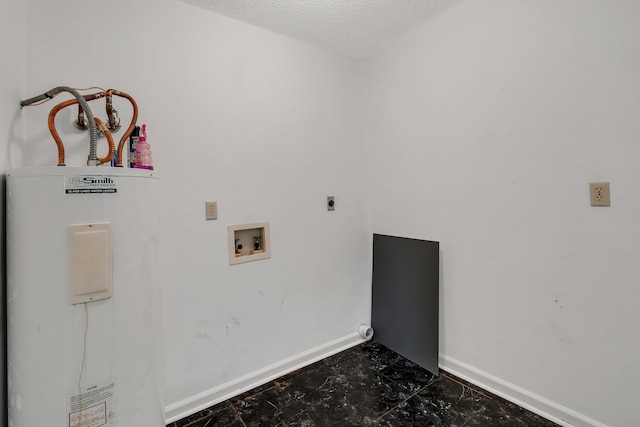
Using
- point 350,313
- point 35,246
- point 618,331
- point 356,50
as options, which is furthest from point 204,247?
point 618,331

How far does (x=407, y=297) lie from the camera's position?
220 centimetres

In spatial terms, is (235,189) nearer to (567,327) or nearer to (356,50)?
(356,50)

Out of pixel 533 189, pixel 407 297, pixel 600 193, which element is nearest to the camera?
pixel 600 193

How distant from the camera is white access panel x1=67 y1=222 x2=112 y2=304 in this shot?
104 centimetres

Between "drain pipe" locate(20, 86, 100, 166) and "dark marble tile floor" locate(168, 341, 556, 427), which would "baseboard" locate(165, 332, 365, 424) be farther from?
"drain pipe" locate(20, 86, 100, 166)

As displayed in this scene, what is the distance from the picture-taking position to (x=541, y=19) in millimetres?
1560

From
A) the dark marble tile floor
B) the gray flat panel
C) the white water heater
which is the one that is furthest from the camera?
the gray flat panel

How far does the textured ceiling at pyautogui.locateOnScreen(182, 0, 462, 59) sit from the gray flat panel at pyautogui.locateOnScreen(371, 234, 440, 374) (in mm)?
1567

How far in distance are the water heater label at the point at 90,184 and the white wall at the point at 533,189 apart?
188 cm

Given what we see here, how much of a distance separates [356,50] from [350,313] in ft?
7.28

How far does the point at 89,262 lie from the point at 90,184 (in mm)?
284

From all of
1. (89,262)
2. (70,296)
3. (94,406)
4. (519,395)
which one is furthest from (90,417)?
(519,395)

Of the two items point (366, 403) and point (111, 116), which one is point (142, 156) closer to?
point (111, 116)

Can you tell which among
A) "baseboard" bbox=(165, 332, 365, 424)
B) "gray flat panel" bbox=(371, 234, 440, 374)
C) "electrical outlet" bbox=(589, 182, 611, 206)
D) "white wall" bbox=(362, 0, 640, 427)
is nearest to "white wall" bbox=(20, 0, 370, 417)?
"baseboard" bbox=(165, 332, 365, 424)
